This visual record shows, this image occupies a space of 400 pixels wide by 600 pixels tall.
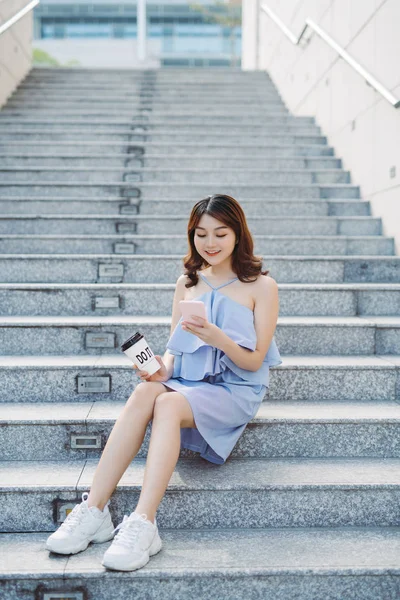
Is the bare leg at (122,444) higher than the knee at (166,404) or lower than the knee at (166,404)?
lower

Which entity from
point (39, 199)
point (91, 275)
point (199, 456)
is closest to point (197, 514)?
point (199, 456)

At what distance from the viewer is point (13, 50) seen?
7.39 meters

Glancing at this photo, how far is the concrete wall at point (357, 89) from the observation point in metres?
4.15

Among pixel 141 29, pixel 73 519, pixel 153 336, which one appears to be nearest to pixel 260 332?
pixel 153 336

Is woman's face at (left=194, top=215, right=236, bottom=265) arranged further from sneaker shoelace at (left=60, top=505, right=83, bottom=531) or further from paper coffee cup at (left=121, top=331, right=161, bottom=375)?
sneaker shoelace at (left=60, top=505, right=83, bottom=531)

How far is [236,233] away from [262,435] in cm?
88

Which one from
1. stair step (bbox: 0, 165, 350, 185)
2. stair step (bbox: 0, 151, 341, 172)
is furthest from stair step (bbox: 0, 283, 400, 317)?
stair step (bbox: 0, 151, 341, 172)

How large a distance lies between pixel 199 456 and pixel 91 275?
167cm

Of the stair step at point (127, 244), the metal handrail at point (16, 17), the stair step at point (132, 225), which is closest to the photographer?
the stair step at point (127, 244)

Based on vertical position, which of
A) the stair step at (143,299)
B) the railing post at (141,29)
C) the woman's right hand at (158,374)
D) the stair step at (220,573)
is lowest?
the stair step at (220,573)

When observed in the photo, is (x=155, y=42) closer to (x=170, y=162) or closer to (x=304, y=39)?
(x=304, y=39)

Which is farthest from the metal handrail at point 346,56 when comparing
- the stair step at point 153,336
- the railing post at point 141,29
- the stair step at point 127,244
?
the railing post at point 141,29

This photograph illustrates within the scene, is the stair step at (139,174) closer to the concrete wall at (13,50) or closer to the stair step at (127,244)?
the stair step at (127,244)

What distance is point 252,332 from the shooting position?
2332 millimetres
